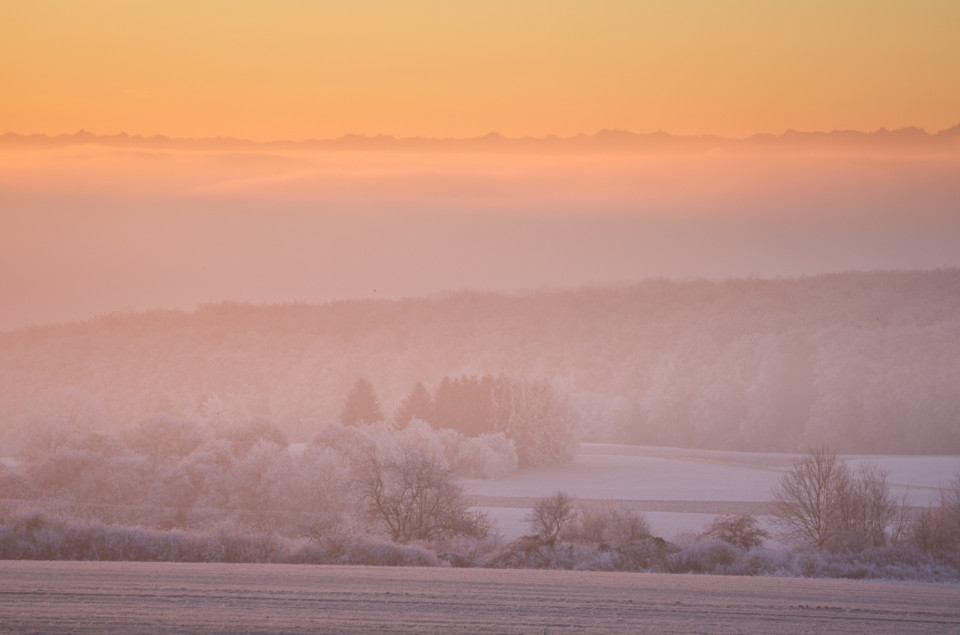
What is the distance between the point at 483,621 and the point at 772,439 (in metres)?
125

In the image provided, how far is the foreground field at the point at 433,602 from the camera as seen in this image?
988 inches

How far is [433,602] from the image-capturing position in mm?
28750

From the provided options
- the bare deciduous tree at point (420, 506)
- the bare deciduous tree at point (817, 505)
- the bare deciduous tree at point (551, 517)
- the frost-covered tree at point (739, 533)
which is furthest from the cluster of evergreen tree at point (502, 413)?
the frost-covered tree at point (739, 533)

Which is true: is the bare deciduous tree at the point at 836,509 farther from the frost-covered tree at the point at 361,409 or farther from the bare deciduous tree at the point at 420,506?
the frost-covered tree at the point at 361,409

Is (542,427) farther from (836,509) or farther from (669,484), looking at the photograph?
(836,509)

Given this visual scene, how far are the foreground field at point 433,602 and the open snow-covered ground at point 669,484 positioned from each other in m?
23.6

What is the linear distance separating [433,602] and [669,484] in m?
66.9

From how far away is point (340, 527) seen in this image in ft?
144

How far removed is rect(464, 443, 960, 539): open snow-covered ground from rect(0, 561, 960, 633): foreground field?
23.6 meters

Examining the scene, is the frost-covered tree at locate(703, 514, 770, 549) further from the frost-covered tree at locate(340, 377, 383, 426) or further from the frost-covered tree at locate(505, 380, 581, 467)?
the frost-covered tree at locate(340, 377, 383, 426)

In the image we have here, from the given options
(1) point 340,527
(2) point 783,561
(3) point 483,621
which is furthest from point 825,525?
(3) point 483,621

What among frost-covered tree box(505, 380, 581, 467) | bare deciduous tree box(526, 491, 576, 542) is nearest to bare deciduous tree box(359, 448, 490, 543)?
bare deciduous tree box(526, 491, 576, 542)

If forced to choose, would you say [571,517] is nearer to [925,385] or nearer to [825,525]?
[825,525]

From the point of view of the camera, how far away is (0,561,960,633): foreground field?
25.1 metres
